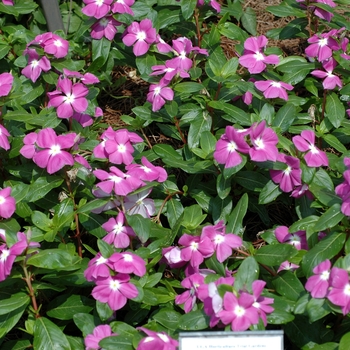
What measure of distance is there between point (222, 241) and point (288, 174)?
0.41 meters

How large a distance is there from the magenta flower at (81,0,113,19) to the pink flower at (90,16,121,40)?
0.06 metres

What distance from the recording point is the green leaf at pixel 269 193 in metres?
2.60

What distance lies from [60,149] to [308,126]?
39.7 inches

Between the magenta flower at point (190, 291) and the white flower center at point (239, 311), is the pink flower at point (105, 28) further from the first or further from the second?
the white flower center at point (239, 311)

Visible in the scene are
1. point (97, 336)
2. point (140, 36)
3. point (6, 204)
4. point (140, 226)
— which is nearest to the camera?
point (97, 336)

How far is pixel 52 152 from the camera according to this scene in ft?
8.41

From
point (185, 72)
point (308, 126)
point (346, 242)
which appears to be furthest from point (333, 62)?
point (346, 242)

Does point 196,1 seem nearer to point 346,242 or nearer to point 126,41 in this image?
point 126,41

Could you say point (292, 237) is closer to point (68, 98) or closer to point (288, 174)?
point (288, 174)

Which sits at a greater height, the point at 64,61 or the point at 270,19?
the point at 64,61

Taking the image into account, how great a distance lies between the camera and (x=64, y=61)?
304 cm

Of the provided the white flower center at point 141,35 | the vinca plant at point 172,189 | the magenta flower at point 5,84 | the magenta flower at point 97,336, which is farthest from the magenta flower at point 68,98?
the magenta flower at point 97,336

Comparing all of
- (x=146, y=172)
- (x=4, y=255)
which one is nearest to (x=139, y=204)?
(x=146, y=172)

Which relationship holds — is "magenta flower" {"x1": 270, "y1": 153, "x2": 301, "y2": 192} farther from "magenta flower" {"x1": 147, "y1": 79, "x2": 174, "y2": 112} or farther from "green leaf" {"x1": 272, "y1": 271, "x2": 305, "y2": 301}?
"magenta flower" {"x1": 147, "y1": 79, "x2": 174, "y2": 112}
